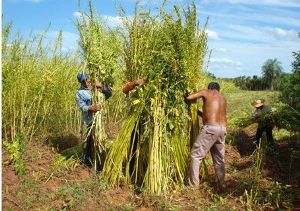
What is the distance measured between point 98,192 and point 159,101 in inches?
62.3

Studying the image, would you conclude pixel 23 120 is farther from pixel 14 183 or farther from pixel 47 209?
pixel 47 209

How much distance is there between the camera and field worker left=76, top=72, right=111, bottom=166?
6.94 metres

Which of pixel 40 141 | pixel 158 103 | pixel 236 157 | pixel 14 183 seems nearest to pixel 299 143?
pixel 236 157

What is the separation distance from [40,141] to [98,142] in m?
1.90

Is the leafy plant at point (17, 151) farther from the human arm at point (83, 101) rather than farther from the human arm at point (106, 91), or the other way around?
the human arm at point (106, 91)

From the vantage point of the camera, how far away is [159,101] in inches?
249

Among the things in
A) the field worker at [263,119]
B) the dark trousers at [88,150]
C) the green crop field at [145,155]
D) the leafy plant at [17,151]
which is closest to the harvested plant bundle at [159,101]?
the green crop field at [145,155]

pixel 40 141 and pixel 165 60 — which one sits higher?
pixel 165 60

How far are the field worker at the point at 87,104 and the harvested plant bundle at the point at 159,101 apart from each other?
623 millimetres

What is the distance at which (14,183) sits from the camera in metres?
6.49

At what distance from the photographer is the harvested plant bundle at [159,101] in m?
6.23

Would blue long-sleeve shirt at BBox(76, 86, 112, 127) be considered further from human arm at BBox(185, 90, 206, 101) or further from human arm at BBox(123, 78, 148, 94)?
human arm at BBox(185, 90, 206, 101)

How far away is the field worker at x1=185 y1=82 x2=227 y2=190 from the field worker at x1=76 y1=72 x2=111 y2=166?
4.78 ft

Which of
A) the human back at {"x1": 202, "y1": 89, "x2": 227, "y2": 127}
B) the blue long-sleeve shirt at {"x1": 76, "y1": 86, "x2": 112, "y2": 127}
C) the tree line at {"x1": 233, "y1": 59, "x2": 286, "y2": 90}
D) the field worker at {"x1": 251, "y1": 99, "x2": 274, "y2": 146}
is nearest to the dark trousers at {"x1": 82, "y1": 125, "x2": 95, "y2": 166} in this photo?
the blue long-sleeve shirt at {"x1": 76, "y1": 86, "x2": 112, "y2": 127}
